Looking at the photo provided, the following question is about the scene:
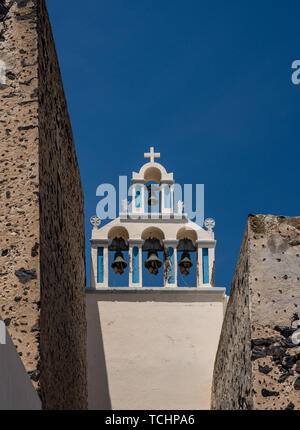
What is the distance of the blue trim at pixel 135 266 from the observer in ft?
53.4

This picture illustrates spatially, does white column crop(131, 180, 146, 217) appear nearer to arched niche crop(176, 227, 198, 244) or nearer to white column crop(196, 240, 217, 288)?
arched niche crop(176, 227, 198, 244)

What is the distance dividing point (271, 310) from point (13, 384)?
277 cm

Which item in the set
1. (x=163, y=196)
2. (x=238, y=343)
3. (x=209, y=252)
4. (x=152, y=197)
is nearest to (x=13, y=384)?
(x=238, y=343)

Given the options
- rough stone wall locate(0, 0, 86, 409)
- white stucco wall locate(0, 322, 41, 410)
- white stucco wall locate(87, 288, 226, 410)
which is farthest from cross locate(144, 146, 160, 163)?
white stucco wall locate(0, 322, 41, 410)

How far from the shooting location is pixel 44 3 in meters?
9.18

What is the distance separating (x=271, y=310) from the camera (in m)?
8.43

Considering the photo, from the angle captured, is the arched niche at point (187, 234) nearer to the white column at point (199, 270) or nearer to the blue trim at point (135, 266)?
the white column at point (199, 270)

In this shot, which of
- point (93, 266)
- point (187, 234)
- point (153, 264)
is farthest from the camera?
point (187, 234)

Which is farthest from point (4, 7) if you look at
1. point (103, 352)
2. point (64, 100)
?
point (103, 352)

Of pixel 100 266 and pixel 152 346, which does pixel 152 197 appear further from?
pixel 152 346

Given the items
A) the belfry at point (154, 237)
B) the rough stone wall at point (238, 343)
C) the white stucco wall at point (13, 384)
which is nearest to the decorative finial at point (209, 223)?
the belfry at point (154, 237)

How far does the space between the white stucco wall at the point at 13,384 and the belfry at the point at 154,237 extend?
9382mm

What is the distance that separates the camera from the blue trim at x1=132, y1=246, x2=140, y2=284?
16.3 m
